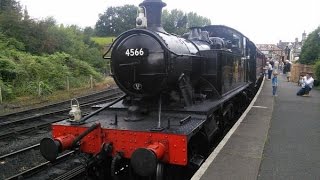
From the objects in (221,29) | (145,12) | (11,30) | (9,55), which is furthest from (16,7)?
(145,12)

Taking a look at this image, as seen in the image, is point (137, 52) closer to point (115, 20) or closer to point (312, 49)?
point (312, 49)

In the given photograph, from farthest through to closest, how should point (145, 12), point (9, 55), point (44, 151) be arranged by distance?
point (9, 55), point (145, 12), point (44, 151)

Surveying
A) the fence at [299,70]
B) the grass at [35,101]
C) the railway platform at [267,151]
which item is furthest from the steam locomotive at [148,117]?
the fence at [299,70]

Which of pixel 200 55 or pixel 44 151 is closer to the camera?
pixel 44 151

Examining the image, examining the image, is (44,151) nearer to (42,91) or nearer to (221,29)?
(221,29)

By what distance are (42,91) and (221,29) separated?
1177cm

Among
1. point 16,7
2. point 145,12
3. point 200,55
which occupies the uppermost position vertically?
point 16,7

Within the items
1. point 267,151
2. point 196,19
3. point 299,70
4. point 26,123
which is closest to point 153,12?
point 267,151

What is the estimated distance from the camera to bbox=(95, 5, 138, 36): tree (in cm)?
7106

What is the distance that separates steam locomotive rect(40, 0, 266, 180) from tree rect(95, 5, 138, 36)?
214 ft

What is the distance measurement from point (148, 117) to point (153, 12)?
1869mm

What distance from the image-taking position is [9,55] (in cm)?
2019

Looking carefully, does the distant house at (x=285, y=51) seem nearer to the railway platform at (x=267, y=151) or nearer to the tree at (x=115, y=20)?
the tree at (x=115, y=20)

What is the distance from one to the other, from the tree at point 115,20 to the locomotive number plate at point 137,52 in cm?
6549
